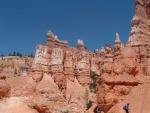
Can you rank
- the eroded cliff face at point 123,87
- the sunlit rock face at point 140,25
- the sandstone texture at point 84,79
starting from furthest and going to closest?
the sunlit rock face at point 140,25 → the eroded cliff face at point 123,87 → the sandstone texture at point 84,79

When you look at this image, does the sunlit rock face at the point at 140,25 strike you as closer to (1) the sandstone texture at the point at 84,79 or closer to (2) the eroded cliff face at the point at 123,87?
(1) the sandstone texture at the point at 84,79

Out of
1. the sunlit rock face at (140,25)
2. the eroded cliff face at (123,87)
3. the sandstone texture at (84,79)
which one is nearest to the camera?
the sandstone texture at (84,79)

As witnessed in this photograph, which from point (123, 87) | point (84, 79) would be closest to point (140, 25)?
point (84, 79)

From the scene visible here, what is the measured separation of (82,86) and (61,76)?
13.3ft

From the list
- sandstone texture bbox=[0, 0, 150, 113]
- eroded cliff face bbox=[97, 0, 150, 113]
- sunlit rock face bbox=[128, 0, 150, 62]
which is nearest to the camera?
sandstone texture bbox=[0, 0, 150, 113]

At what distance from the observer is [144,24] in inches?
1745

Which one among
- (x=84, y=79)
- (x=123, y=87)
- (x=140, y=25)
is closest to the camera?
(x=123, y=87)

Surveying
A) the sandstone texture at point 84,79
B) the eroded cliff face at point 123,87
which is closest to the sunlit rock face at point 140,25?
the sandstone texture at point 84,79

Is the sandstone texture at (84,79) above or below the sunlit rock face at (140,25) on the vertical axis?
below

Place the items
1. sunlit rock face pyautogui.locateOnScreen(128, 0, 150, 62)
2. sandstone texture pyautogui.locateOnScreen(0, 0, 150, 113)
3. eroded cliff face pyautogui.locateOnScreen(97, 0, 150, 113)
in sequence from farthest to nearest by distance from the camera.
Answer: sunlit rock face pyautogui.locateOnScreen(128, 0, 150, 62)
eroded cliff face pyautogui.locateOnScreen(97, 0, 150, 113)
sandstone texture pyautogui.locateOnScreen(0, 0, 150, 113)

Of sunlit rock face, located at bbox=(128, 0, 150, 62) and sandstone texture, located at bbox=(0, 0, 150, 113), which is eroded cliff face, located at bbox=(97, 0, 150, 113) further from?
sunlit rock face, located at bbox=(128, 0, 150, 62)

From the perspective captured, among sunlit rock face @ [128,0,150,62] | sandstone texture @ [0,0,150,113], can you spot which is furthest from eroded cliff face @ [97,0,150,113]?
sunlit rock face @ [128,0,150,62]

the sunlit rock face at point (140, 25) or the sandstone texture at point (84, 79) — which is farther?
the sunlit rock face at point (140, 25)

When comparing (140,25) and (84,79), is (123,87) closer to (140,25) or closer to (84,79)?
(140,25)
